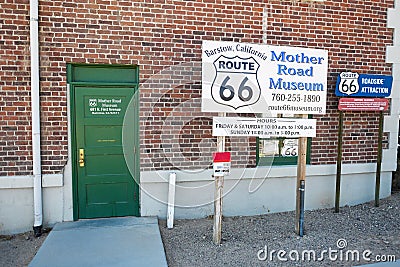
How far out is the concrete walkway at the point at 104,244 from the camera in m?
3.63

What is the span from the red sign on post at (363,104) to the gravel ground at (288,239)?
74.1 inches

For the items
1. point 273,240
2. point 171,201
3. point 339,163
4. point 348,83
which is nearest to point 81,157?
point 171,201

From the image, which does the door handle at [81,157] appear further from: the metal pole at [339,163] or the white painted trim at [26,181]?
the metal pole at [339,163]

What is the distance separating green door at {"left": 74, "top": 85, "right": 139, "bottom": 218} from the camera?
4.83 meters

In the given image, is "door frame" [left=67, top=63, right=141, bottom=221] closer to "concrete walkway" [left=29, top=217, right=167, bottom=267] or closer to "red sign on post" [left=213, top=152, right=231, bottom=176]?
"concrete walkway" [left=29, top=217, right=167, bottom=267]

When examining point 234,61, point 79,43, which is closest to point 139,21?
point 79,43

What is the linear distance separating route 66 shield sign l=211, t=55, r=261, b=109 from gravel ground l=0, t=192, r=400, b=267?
1973mm

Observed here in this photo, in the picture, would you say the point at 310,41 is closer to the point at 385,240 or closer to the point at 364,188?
the point at 364,188

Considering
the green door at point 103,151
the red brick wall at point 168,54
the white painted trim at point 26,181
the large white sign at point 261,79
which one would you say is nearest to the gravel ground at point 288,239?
the green door at point 103,151

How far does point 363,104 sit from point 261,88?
2.47 metres

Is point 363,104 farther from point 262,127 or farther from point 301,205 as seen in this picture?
point 262,127

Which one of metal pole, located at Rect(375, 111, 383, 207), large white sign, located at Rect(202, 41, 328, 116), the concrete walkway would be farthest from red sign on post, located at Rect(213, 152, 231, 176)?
metal pole, located at Rect(375, 111, 383, 207)

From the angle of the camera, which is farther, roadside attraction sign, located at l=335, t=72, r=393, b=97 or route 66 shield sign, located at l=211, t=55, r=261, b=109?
roadside attraction sign, located at l=335, t=72, r=393, b=97

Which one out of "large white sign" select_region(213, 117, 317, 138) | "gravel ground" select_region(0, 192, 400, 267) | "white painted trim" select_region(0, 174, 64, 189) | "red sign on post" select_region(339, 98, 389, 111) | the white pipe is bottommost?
"gravel ground" select_region(0, 192, 400, 267)
